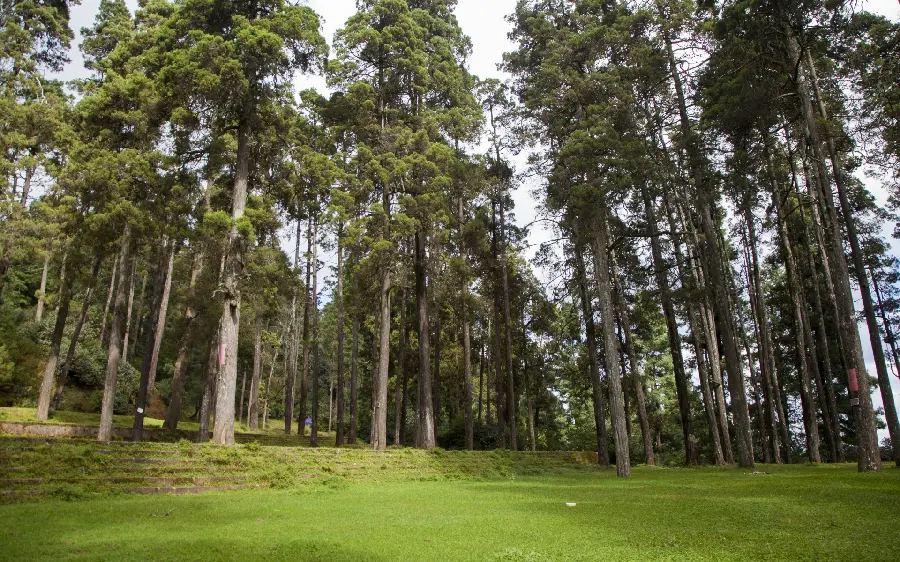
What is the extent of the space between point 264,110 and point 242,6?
11.2 ft

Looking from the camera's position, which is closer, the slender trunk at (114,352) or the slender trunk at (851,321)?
the slender trunk at (851,321)

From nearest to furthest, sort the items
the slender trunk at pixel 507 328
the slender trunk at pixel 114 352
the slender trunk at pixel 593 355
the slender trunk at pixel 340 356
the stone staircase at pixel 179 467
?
the stone staircase at pixel 179 467 → the slender trunk at pixel 114 352 → the slender trunk at pixel 593 355 → the slender trunk at pixel 507 328 → the slender trunk at pixel 340 356

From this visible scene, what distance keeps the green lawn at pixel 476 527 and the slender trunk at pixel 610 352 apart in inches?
205

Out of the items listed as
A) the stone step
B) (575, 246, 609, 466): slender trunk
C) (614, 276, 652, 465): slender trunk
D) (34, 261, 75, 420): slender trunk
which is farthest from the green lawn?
(34, 261, 75, 420): slender trunk

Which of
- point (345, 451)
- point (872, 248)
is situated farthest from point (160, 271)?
point (872, 248)

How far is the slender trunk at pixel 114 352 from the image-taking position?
13.8 meters

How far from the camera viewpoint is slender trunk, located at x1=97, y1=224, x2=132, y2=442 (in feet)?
45.4

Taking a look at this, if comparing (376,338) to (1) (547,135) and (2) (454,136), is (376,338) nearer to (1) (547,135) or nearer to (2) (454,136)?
(2) (454,136)

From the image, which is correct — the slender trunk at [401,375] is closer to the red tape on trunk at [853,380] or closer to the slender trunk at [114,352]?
the slender trunk at [114,352]

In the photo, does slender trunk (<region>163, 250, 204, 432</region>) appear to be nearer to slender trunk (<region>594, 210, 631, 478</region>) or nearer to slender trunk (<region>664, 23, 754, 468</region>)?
slender trunk (<region>594, 210, 631, 478</region>)

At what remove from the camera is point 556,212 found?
16688mm

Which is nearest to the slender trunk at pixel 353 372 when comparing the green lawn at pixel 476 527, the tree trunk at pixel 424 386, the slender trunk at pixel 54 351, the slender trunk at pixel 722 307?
the tree trunk at pixel 424 386

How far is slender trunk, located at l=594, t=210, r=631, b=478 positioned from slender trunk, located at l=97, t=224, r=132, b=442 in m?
13.4

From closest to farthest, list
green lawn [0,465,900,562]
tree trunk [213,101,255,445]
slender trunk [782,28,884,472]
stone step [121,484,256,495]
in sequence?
green lawn [0,465,900,562] → stone step [121,484,256,495] → slender trunk [782,28,884,472] → tree trunk [213,101,255,445]
